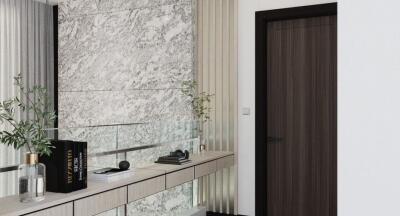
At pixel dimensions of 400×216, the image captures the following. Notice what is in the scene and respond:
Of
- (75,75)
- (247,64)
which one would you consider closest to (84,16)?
(75,75)

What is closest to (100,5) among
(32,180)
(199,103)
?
(199,103)

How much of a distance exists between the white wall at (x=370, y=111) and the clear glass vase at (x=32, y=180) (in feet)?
5.77

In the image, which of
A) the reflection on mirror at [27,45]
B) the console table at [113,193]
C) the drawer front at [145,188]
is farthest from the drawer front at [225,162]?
the reflection on mirror at [27,45]

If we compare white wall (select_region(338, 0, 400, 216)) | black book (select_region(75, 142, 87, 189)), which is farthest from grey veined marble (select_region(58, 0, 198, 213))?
white wall (select_region(338, 0, 400, 216))

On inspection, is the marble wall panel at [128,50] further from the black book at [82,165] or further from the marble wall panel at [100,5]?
the black book at [82,165]

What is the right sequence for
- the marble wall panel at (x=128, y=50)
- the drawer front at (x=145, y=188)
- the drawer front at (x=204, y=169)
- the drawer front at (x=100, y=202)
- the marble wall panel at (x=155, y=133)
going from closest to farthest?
the drawer front at (x=100, y=202)
the drawer front at (x=145, y=188)
the marble wall panel at (x=155, y=133)
the drawer front at (x=204, y=169)
the marble wall panel at (x=128, y=50)

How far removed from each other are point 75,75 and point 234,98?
227 cm

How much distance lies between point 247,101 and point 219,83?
36 cm

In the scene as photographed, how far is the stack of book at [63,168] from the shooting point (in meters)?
2.09

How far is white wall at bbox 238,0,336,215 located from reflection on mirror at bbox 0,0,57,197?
286 cm

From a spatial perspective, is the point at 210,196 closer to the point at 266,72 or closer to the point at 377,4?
the point at 266,72

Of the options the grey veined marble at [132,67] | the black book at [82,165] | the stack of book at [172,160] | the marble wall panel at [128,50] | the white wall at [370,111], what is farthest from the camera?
the marble wall panel at [128,50]

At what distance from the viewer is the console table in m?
1.85

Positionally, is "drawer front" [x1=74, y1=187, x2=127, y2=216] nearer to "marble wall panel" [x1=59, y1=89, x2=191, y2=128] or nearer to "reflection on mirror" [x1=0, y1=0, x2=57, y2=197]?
"marble wall panel" [x1=59, y1=89, x2=191, y2=128]
